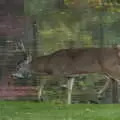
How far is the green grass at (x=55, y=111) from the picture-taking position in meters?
5.23

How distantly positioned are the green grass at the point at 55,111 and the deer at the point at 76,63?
1.20 feet

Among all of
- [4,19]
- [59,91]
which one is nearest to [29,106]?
[59,91]

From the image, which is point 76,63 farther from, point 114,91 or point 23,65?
point 23,65

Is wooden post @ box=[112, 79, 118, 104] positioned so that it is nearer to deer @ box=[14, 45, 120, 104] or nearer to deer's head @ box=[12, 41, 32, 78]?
deer @ box=[14, 45, 120, 104]

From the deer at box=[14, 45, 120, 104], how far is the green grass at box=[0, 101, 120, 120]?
0.37 m

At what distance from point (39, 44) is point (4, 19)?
479 millimetres

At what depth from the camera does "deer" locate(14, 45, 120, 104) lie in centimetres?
644

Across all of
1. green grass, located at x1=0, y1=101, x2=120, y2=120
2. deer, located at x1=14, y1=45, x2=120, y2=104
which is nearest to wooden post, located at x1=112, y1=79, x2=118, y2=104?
deer, located at x1=14, y1=45, x2=120, y2=104

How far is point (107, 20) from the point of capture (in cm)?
618

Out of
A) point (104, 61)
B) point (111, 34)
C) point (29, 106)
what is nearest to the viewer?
point (29, 106)

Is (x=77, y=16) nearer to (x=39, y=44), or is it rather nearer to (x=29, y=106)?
(x=39, y=44)

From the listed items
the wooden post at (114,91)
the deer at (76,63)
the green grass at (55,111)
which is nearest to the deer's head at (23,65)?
the deer at (76,63)

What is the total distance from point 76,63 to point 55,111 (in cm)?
139

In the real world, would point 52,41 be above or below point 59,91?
above
